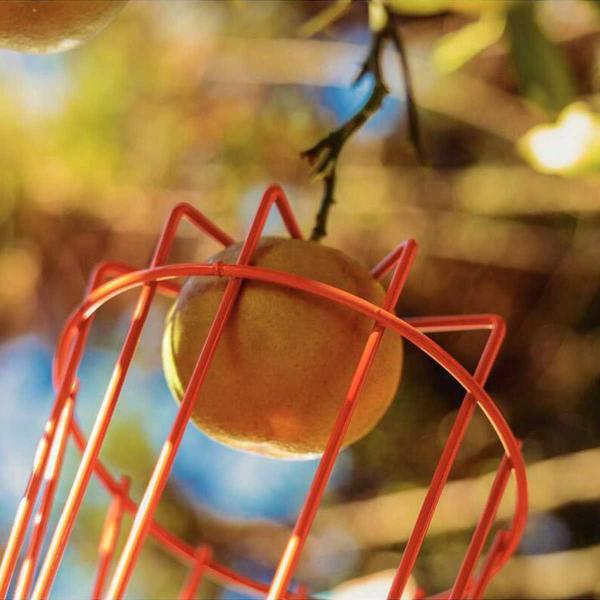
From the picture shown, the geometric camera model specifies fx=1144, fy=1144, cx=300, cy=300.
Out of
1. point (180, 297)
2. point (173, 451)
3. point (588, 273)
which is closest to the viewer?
point (173, 451)

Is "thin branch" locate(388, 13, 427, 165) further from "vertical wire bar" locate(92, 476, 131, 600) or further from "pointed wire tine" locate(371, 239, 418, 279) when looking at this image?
"vertical wire bar" locate(92, 476, 131, 600)

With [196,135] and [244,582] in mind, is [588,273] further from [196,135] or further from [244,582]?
[244,582]

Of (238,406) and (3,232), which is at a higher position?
(3,232)

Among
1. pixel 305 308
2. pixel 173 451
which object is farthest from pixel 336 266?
pixel 173 451

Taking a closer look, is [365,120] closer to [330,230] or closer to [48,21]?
[48,21]

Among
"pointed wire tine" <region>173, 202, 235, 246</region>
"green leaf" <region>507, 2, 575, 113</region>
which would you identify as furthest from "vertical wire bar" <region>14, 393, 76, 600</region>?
"green leaf" <region>507, 2, 575, 113</region>

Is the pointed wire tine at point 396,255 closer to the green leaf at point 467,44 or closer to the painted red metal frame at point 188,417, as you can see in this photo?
the painted red metal frame at point 188,417

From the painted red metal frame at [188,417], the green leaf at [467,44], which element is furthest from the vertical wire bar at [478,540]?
the green leaf at [467,44]
